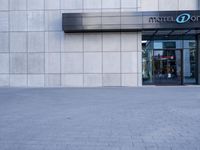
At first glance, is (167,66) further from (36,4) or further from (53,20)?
(36,4)

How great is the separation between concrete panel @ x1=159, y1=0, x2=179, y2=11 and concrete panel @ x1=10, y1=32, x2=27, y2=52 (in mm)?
9903

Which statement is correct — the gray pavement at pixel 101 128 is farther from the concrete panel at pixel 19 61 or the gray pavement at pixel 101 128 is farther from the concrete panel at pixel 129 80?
the concrete panel at pixel 19 61

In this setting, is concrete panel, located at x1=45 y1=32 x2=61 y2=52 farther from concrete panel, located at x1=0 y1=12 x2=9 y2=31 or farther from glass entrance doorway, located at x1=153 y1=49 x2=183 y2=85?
glass entrance doorway, located at x1=153 y1=49 x2=183 y2=85

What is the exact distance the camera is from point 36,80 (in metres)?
24.2

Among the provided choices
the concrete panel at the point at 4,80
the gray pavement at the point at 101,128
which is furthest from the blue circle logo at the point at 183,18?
the concrete panel at the point at 4,80

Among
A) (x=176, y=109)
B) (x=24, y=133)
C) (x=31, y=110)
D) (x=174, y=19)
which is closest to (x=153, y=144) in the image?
(x=24, y=133)

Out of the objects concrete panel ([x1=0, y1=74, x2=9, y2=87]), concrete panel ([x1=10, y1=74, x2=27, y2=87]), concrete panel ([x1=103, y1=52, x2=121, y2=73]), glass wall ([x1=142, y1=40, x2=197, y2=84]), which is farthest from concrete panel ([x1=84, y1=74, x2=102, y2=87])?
concrete panel ([x1=0, y1=74, x2=9, y2=87])

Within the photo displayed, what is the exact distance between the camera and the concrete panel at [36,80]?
24219 millimetres

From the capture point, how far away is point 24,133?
805 centimetres

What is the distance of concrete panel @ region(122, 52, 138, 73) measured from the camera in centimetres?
2389

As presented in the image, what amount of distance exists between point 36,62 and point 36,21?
9.47 feet

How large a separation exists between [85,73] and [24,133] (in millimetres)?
16100

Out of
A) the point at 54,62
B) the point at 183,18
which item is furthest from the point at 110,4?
the point at 54,62

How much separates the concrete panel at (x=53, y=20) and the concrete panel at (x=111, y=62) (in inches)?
151
